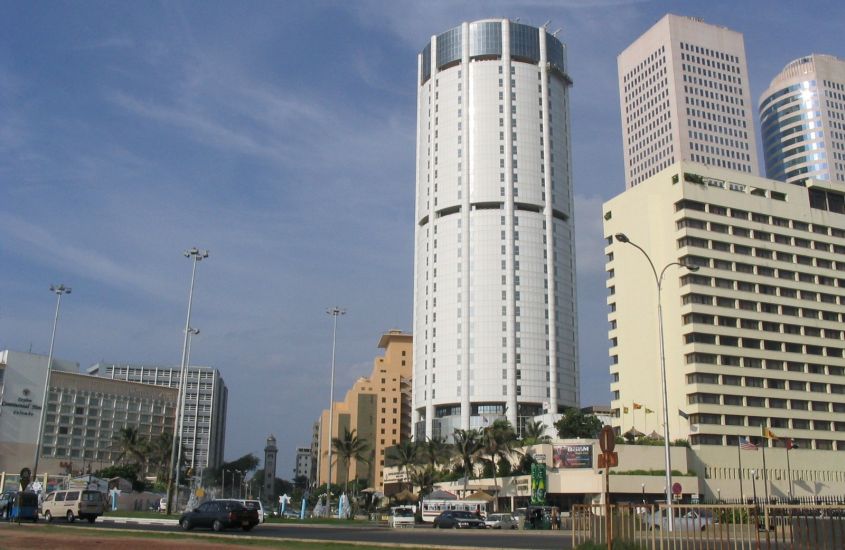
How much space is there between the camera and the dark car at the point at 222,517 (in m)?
43.0

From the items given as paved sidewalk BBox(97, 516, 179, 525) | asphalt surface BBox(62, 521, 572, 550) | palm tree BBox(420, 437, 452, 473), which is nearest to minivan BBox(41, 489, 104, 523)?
paved sidewalk BBox(97, 516, 179, 525)

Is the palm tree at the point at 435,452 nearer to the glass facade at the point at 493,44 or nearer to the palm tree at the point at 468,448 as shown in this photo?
the palm tree at the point at 468,448

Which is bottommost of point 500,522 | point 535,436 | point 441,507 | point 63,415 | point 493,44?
point 500,522

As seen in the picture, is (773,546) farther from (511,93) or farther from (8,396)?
(8,396)

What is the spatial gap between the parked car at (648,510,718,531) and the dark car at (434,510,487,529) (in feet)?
122

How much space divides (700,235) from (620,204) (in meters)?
15.2

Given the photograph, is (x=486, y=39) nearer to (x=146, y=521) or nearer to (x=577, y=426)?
(x=577, y=426)

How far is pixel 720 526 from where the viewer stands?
70.7ft

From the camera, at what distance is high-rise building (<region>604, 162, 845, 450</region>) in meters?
107

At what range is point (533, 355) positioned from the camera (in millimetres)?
156000

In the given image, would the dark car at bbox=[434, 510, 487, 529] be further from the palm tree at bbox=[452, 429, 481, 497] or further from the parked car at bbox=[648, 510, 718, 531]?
the palm tree at bbox=[452, 429, 481, 497]

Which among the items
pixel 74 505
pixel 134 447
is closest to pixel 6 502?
pixel 74 505

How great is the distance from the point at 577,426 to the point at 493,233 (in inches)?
1950

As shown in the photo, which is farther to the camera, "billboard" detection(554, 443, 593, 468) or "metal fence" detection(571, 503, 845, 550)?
"billboard" detection(554, 443, 593, 468)
